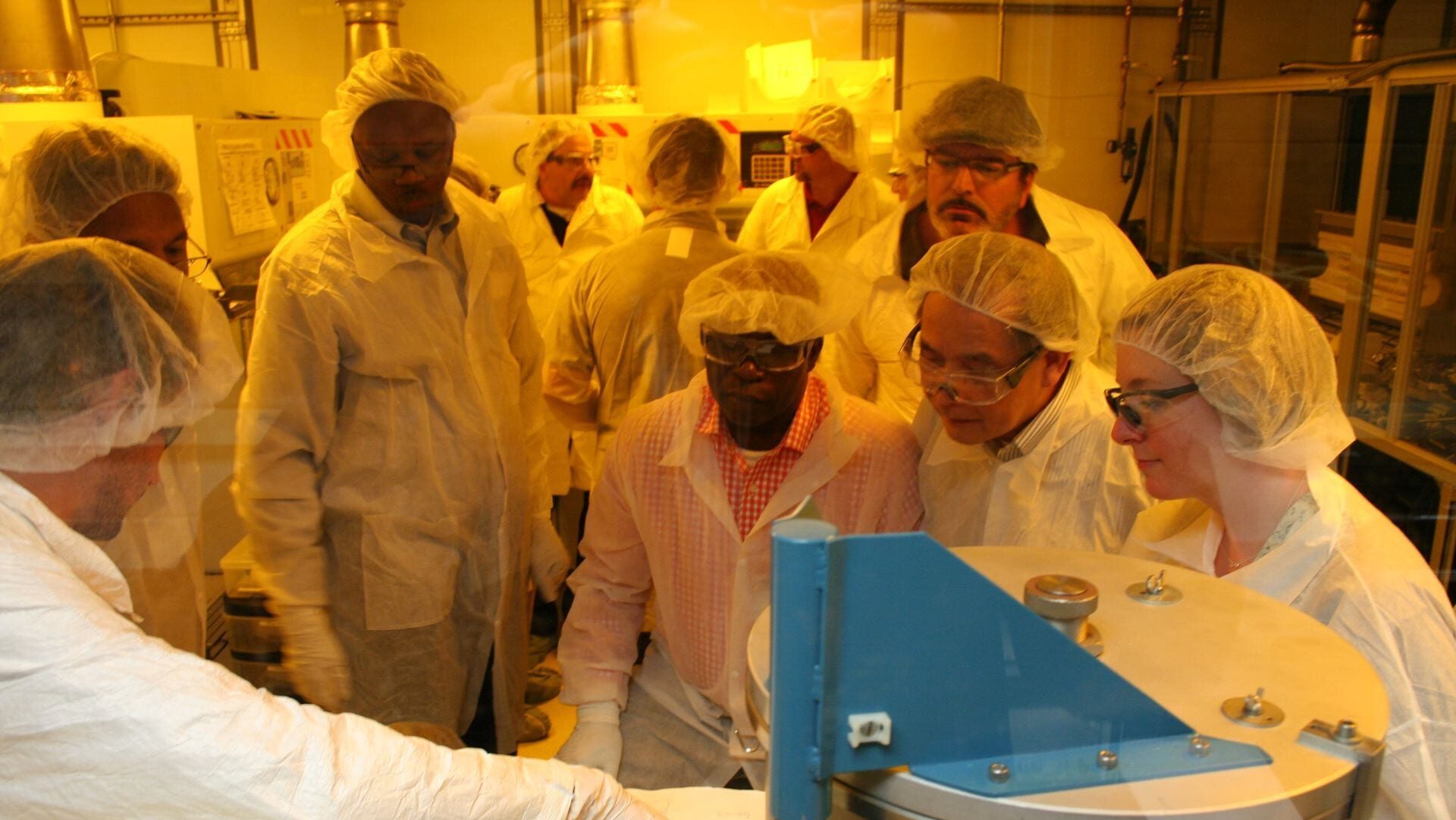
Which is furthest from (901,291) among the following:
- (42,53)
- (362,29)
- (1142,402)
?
(42,53)

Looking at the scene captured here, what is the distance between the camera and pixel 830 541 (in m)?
0.45

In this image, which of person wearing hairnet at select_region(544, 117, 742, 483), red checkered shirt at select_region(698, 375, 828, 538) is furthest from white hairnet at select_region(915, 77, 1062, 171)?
red checkered shirt at select_region(698, 375, 828, 538)

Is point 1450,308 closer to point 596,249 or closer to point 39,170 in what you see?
point 596,249

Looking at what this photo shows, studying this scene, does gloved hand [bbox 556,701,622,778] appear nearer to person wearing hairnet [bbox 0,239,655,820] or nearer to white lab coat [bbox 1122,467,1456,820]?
person wearing hairnet [bbox 0,239,655,820]

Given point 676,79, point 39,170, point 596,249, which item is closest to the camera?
point 39,170

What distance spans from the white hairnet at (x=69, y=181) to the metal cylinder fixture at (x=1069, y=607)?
83 centimetres

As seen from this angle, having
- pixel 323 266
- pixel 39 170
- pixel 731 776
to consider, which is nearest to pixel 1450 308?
pixel 731 776

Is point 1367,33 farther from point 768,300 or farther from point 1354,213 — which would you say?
point 768,300

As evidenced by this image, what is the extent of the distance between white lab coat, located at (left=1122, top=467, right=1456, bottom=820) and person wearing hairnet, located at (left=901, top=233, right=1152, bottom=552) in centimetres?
20

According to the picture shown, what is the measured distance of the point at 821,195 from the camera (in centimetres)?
139

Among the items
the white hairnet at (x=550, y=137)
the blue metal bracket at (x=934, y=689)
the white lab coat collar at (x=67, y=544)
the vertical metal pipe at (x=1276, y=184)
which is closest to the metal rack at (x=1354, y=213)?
the vertical metal pipe at (x=1276, y=184)

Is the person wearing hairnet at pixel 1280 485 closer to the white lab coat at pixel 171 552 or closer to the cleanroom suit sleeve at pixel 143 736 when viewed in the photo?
the cleanroom suit sleeve at pixel 143 736

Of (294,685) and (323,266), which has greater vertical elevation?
(323,266)

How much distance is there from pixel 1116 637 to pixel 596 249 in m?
0.98
